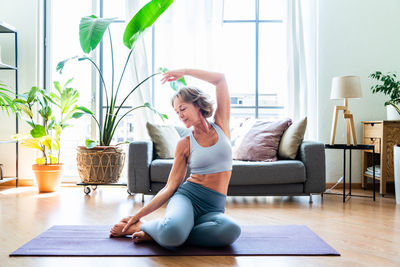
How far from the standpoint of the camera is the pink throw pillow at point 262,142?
369cm

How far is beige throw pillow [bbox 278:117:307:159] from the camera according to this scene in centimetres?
365

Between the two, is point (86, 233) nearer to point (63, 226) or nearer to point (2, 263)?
point (63, 226)

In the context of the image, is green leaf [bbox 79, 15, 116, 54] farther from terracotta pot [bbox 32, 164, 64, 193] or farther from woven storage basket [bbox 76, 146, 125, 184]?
terracotta pot [bbox 32, 164, 64, 193]

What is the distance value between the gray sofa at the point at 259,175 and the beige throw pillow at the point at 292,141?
0.15m

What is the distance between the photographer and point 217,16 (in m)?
4.49

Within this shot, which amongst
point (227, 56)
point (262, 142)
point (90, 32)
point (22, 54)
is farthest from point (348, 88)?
point (22, 54)

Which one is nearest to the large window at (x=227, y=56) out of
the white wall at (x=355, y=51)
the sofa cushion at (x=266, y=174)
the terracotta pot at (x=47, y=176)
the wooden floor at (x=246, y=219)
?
the white wall at (x=355, y=51)

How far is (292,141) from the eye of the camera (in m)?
3.66

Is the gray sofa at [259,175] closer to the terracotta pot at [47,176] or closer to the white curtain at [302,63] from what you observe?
the white curtain at [302,63]

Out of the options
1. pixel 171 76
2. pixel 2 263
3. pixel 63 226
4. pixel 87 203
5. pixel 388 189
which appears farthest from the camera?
pixel 388 189

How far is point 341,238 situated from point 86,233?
1.52 metres

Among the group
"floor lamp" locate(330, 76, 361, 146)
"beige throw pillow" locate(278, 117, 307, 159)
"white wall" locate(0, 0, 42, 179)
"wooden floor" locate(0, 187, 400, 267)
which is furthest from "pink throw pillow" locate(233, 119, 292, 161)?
"white wall" locate(0, 0, 42, 179)

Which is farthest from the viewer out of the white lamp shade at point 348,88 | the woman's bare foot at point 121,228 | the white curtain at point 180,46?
the white curtain at point 180,46

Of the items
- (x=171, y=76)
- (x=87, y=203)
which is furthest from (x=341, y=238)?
(x=87, y=203)
